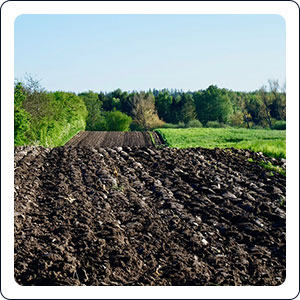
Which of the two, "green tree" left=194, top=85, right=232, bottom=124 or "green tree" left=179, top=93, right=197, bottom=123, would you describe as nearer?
"green tree" left=194, top=85, right=232, bottom=124

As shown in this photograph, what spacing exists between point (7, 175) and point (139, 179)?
424cm

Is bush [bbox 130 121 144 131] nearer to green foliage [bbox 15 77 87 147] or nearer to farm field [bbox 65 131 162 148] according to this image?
farm field [bbox 65 131 162 148]

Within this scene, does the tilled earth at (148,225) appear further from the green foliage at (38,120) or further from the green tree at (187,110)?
the green tree at (187,110)

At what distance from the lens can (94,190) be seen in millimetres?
7762

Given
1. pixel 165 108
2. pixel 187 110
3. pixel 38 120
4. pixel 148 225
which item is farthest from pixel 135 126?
pixel 148 225

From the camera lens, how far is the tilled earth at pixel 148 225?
469 cm

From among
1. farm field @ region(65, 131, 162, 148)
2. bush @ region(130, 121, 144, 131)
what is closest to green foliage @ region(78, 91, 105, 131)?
bush @ region(130, 121, 144, 131)

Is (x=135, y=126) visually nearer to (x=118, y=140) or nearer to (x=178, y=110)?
(x=178, y=110)

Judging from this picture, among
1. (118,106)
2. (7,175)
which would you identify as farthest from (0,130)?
(118,106)

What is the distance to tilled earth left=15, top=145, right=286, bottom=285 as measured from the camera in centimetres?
469

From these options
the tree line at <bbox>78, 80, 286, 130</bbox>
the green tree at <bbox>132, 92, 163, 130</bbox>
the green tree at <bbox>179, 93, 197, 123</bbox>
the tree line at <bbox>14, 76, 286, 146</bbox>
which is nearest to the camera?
the tree line at <bbox>14, 76, 286, 146</bbox>

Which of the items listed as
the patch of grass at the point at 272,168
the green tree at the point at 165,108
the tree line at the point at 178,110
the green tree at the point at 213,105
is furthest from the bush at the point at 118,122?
the patch of grass at the point at 272,168

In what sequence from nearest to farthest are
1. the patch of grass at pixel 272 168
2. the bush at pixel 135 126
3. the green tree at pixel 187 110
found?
the patch of grass at pixel 272 168, the green tree at pixel 187 110, the bush at pixel 135 126

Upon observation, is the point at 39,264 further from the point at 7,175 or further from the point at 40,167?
the point at 40,167
